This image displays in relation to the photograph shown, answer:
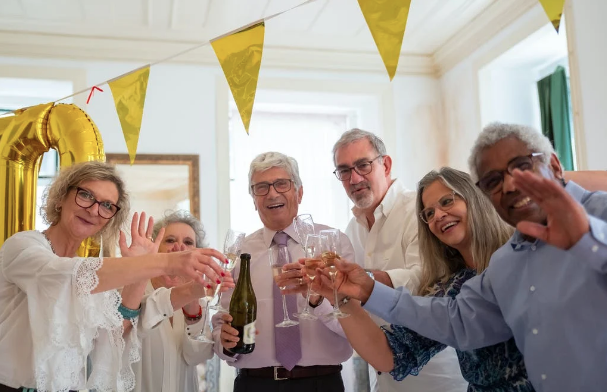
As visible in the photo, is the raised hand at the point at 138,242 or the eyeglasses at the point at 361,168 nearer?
the raised hand at the point at 138,242

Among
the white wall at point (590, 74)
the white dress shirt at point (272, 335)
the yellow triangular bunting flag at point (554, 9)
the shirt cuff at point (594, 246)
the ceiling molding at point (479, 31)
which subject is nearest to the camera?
the shirt cuff at point (594, 246)

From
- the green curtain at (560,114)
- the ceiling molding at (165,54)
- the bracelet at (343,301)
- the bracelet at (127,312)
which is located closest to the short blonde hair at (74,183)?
the bracelet at (127,312)

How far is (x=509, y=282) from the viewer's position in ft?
4.45

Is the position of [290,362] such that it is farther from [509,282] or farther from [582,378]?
[582,378]

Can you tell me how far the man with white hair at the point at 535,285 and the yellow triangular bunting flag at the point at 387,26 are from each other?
2.24 ft

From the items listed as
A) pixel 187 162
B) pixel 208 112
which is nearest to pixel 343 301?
pixel 187 162

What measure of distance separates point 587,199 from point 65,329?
4.90ft

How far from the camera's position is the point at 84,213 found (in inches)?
73.0

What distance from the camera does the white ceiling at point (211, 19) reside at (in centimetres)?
383

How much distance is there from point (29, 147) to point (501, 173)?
7.12ft

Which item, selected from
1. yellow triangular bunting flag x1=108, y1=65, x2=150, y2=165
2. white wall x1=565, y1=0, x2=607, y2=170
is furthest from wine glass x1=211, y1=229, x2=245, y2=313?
white wall x1=565, y1=0, x2=607, y2=170

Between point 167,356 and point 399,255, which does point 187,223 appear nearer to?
point 167,356

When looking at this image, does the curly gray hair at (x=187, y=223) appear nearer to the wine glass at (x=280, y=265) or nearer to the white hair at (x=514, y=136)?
the wine glass at (x=280, y=265)

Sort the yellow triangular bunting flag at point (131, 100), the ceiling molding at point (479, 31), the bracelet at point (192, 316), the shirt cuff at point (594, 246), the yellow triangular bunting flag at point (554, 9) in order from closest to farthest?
the shirt cuff at point (594, 246) < the yellow triangular bunting flag at point (554, 9) < the bracelet at point (192, 316) < the yellow triangular bunting flag at point (131, 100) < the ceiling molding at point (479, 31)
